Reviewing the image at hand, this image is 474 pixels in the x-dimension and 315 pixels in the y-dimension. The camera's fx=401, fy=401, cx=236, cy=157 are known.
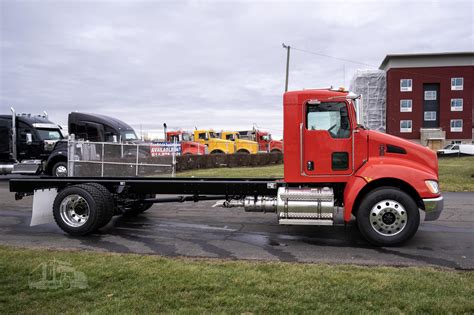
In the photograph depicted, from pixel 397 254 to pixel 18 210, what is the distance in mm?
9194

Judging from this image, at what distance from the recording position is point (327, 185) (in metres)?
7.10

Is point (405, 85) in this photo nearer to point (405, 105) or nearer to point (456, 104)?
point (405, 105)

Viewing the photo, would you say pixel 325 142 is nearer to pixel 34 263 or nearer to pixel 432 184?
pixel 432 184

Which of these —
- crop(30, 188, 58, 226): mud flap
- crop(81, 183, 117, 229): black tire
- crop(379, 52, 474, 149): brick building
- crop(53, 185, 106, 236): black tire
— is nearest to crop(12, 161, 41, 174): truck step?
crop(30, 188, 58, 226): mud flap

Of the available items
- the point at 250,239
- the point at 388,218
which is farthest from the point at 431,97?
the point at 250,239

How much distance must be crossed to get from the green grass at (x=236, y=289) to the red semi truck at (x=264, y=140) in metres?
28.2

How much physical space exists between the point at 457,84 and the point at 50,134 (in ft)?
197

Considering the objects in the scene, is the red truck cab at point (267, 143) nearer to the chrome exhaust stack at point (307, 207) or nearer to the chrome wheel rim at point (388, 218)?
the chrome exhaust stack at point (307, 207)

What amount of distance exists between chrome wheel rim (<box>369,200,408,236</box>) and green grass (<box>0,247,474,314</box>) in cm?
136

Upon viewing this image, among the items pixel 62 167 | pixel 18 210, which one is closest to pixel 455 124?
pixel 62 167

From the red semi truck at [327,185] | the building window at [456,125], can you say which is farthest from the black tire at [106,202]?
the building window at [456,125]

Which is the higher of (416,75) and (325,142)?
(416,75)

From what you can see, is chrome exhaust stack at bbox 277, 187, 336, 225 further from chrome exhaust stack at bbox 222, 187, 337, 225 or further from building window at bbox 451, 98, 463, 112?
building window at bbox 451, 98, 463, 112

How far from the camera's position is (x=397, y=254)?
19.9 ft
